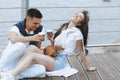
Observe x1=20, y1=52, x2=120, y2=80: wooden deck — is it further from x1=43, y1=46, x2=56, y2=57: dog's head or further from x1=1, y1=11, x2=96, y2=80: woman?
x1=43, y1=46, x2=56, y2=57: dog's head

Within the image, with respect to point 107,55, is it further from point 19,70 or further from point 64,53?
point 19,70

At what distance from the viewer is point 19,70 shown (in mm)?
2557

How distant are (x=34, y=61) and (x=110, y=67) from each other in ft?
2.33

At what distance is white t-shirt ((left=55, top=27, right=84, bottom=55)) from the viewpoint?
110 inches

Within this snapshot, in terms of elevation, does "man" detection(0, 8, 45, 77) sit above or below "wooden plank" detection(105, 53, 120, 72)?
above

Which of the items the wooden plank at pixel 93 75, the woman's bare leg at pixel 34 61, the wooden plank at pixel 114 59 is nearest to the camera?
the woman's bare leg at pixel 34 61

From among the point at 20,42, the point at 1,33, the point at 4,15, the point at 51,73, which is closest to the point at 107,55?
the point at 51,73

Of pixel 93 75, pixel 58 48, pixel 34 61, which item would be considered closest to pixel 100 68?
pixel 93 75

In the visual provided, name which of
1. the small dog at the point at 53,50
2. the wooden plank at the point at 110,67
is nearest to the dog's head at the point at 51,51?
the small dog at the point at 53,50

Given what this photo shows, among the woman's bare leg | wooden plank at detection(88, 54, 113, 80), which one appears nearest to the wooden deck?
wooden plank at detection(88, 54, 113, 80)

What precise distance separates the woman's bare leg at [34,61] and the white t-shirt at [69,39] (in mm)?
195

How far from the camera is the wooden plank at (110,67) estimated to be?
9.16 feet

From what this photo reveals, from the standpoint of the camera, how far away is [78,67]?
2.94m

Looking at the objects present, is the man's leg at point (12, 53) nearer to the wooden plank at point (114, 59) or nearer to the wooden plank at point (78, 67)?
the wooden plank at point (78, 67)
